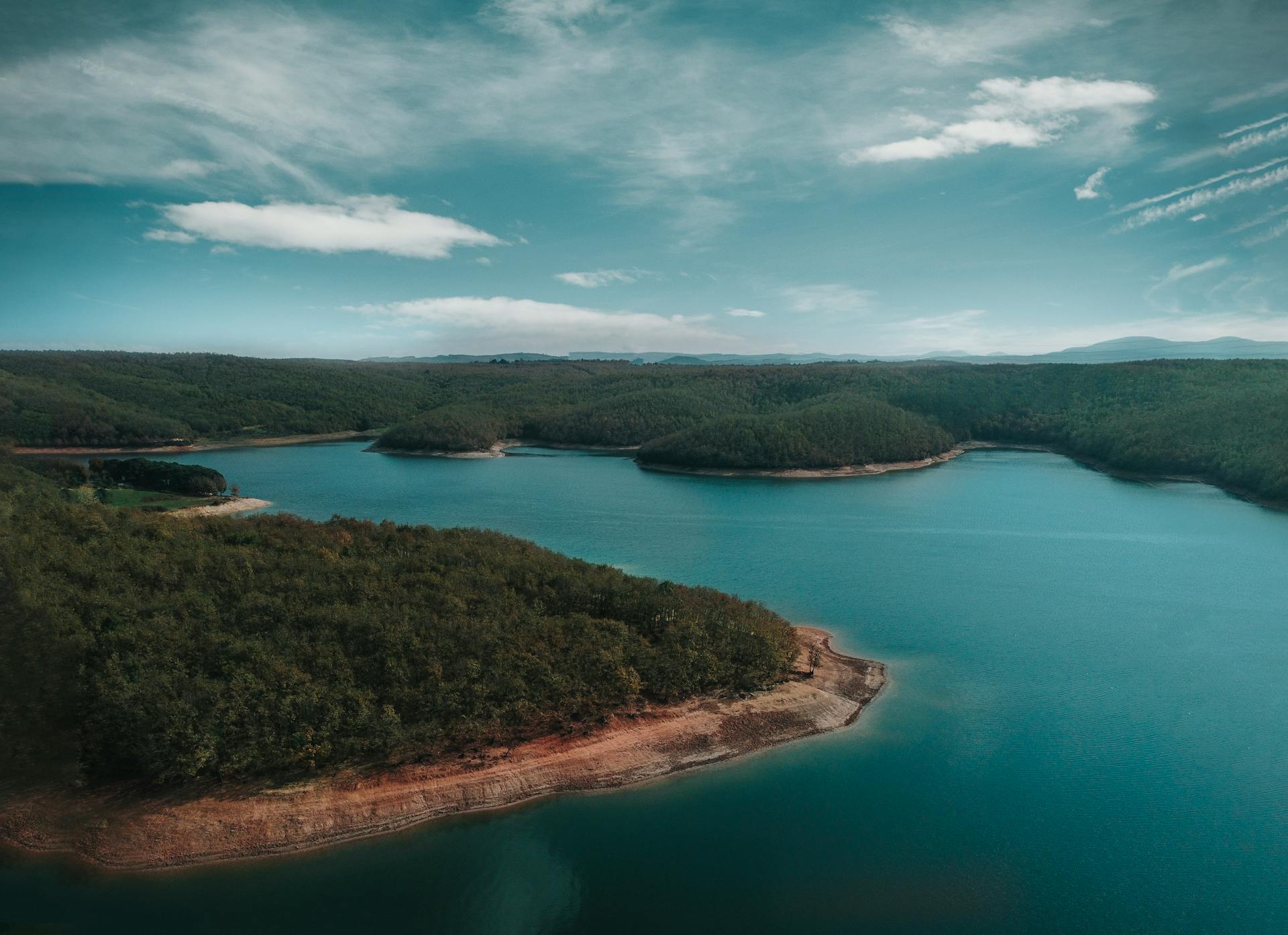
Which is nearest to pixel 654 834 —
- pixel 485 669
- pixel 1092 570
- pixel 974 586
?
pixel 485 669

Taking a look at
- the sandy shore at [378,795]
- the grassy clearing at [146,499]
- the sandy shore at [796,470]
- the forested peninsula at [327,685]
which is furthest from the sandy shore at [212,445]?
the sandy shore at [378,795]

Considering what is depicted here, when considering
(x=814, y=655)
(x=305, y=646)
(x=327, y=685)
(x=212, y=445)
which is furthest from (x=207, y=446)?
(x=814, y=655)

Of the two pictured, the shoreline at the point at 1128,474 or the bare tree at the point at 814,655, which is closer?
the bare tree at the point at 814,655

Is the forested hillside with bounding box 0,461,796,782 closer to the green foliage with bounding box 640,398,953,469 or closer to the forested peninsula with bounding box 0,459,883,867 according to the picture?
the forested peninsula with bounding box 0,459,883,867

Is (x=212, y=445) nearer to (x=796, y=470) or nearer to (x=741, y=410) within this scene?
(x=741, y=410)

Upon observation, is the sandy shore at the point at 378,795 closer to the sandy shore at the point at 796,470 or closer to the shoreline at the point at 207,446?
the sandy shore at the point at 796,470

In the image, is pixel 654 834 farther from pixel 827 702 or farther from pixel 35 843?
pixel 35 843

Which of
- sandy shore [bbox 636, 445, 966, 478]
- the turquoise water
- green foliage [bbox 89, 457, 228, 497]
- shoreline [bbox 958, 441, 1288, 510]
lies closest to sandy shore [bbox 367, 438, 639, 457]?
sandy shore [bbox 636, 445, 966, 478]
